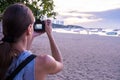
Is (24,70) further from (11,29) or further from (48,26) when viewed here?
(48,26)

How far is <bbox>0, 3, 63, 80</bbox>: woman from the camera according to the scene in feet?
7.22

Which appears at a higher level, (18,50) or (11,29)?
(11,29)

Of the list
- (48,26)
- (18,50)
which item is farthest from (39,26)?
(18,50)

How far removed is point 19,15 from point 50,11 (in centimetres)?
1701

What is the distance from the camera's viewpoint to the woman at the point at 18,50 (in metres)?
2.20

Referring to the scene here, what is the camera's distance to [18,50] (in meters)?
2.24

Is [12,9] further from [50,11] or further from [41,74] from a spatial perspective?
[50,11]

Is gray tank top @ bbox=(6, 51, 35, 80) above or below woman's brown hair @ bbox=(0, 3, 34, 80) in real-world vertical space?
below

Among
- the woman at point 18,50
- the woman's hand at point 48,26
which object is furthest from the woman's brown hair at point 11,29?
the woman's hand at point 48,26

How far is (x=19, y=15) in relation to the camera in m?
2.22

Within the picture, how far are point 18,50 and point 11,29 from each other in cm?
14

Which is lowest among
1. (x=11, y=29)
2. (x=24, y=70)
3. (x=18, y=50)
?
(x=24, y=70)

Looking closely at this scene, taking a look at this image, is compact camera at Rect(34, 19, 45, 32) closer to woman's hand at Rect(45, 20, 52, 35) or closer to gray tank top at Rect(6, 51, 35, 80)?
woman's hand at Rect(45, 20, 52, 35)

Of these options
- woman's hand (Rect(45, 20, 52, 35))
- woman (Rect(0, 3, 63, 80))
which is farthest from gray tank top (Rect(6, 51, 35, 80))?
woman's hand (Rect(45, 20, 52, 35))
